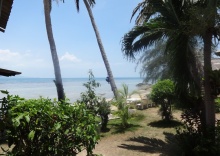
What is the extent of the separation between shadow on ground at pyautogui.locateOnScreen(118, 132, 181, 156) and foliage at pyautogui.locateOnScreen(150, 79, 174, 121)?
111 inches

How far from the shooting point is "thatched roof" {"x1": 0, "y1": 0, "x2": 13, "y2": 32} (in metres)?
5.54

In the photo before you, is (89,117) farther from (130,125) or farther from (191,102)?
(130,125)

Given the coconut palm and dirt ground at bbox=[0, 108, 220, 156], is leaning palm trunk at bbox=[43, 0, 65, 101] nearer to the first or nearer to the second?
dirt ground at bbox=[0, 108, 220, 156]

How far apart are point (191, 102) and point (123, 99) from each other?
15.2 feet

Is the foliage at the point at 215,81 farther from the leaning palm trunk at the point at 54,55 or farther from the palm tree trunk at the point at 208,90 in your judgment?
the leaning palm trunk at the point at 54,55

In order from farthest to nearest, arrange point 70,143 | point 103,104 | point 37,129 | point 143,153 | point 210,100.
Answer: point 103,104, point 143,153, point 210,100, point 70,143, point 37,129

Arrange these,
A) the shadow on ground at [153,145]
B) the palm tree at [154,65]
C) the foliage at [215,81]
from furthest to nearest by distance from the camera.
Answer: the palm tree at [154,65], the shadow on ground at [153,145], the foliage at [215,81]

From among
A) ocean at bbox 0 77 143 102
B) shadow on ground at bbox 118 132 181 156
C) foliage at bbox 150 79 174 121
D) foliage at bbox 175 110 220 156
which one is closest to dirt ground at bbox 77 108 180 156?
shadow on ground at bbox 118 132 181 156

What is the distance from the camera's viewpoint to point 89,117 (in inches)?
189

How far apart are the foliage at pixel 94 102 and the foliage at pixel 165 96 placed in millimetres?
2565

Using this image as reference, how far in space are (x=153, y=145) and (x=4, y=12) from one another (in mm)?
6286

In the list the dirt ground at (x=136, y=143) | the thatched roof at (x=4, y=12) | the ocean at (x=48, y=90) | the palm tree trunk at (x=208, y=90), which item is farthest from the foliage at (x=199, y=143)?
the thatched roof at (x=4, y=12)

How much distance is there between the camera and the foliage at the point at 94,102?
37.2 ft

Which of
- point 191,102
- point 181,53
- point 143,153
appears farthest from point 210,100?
point 143,153
